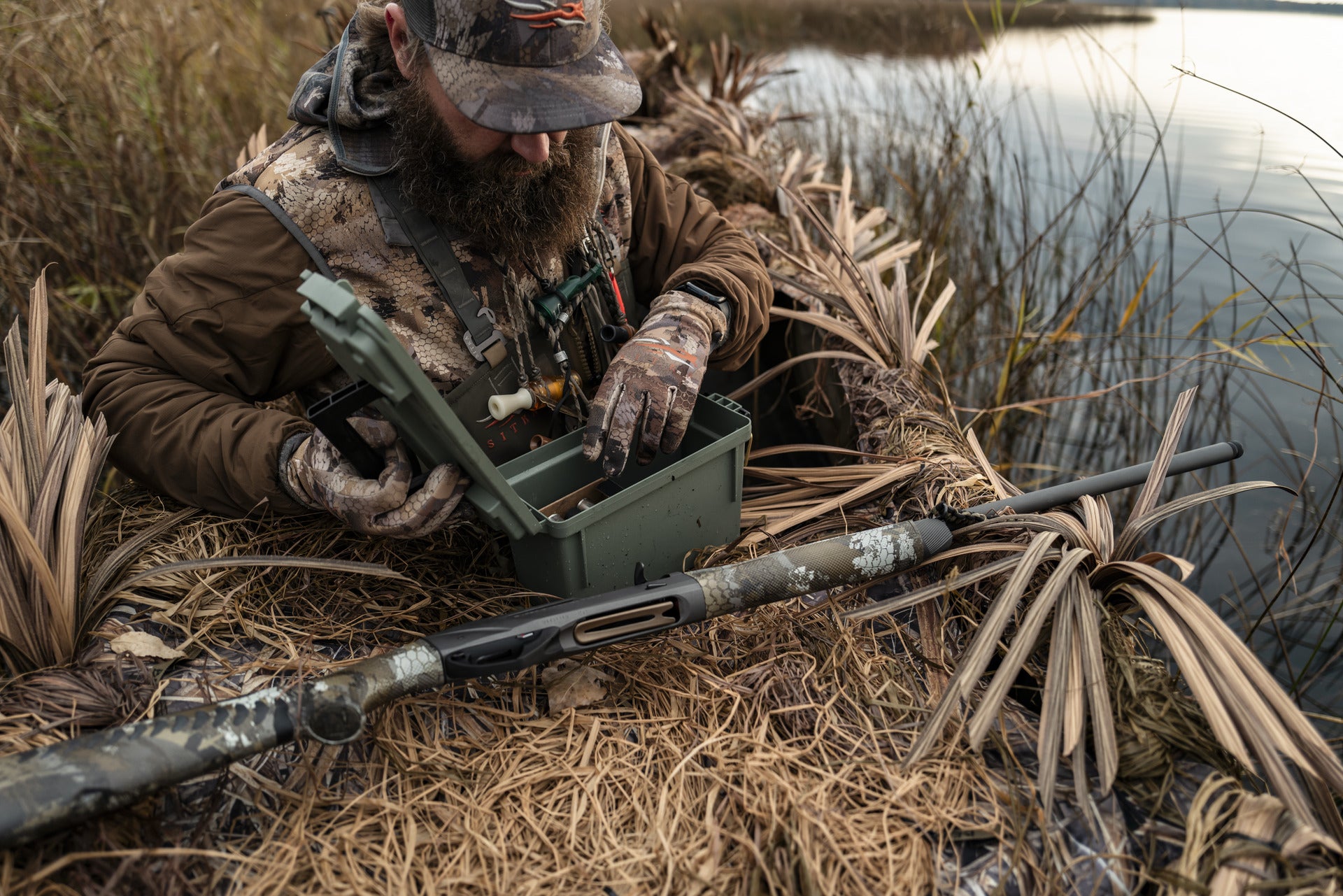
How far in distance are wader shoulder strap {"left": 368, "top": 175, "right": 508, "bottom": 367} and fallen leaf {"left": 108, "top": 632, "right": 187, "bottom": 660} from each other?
92cm

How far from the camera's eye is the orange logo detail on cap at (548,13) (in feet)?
6.13

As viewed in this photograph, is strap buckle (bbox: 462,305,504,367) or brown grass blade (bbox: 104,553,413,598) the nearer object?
brown grass blade (bbox: 104,553,413,598)

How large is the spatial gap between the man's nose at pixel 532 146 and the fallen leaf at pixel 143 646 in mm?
1280

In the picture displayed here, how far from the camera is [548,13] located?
190 centimetres

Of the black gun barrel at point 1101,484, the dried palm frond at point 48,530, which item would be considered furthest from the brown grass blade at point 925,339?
the dried palm frond at point 48,530

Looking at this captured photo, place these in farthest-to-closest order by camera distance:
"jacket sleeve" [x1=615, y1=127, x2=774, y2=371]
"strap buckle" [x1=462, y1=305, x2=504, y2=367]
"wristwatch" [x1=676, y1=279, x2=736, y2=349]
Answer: "jacket sleeve" [x1=615, y1=127, x2=774, y2=371], "wristwatch" [x1=676, y1=279, x2=736, y2=349], "strap buckle" [x1=462, y1=305, x2=504, y2=367]

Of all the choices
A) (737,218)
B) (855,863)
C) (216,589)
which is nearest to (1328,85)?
(737,218)

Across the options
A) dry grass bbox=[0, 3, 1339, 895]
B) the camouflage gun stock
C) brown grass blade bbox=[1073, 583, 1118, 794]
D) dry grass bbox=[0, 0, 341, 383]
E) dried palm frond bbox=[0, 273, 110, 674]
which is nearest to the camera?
the camouflage gun stock

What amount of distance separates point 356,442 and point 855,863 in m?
1.22

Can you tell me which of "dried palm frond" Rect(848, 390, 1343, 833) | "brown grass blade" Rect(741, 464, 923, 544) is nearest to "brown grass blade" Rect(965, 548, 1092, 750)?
"dried palm frond" Rect(848, 390, 1343, 833)

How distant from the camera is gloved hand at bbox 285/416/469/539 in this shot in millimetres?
1779

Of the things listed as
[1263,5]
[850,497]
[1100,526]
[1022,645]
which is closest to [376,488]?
[850,497]

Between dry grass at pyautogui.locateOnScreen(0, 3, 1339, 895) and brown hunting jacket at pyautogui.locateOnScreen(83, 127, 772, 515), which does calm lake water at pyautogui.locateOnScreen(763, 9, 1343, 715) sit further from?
brown hunting jacket at pyautogui.locateOnScreen(83, 127, 772, 515)

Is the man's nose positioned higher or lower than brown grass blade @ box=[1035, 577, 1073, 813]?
higher
